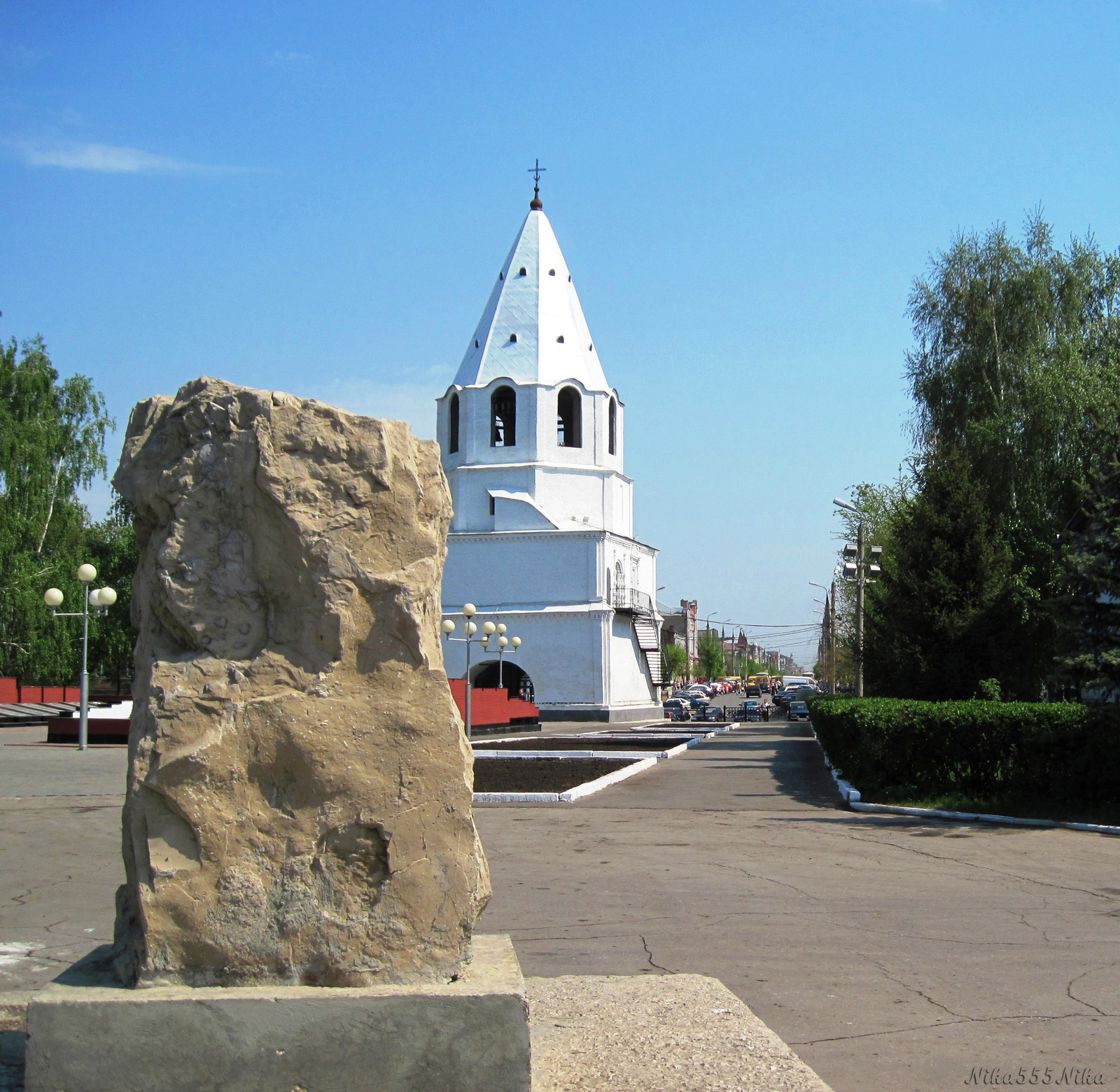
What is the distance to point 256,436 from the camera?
4320 millimetres

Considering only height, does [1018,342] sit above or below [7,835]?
above

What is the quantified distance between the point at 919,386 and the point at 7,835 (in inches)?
1032

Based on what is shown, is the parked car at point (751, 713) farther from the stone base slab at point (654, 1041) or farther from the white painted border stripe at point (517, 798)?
the stone base slab at point (654, 1041)

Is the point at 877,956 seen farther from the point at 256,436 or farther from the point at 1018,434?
the point at 1018,434

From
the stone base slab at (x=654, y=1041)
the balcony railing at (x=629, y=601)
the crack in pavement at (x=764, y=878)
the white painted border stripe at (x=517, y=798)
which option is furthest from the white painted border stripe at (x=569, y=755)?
the balcony railing at (x=629, y=601)

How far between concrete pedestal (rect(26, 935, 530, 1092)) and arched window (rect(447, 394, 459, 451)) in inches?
2084

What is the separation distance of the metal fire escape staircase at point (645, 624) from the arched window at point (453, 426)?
1116 cm

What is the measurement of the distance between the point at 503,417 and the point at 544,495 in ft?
15.3

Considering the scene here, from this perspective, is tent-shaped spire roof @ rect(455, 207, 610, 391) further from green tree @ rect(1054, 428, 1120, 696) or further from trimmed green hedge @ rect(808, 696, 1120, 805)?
green tree @ rect(1054, 428, 1120, 696)

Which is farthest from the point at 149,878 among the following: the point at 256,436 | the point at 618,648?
the point at 618,648

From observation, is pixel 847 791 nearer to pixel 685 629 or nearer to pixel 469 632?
pixel 469 632

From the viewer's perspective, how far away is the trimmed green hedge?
14.7 m

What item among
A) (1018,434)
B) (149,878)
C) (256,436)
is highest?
(1018,434)

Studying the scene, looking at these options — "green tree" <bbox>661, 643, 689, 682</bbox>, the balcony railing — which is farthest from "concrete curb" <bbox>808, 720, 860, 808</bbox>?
"green tree" <bbox>661, 643, 689, 682</bbox>
